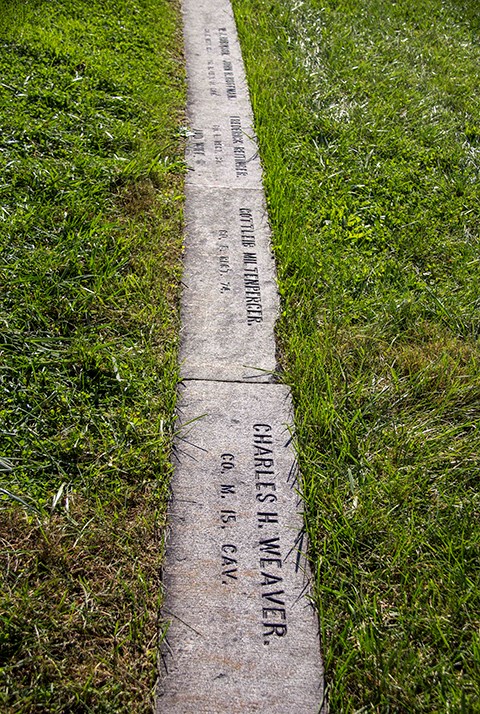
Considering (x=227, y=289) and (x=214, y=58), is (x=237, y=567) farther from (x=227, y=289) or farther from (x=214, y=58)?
(x=214, y=58)

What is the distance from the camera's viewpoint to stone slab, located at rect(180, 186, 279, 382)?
3.11 meters

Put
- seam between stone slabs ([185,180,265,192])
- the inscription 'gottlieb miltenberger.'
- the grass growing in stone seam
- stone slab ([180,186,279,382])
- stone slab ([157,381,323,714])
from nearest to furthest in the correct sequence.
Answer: stone slab ([157,381,323,714])
the grass growing in stone seam
stone slab ([180,186,279,382])
the inscription 'gottlieb miltenberger.'
seam between stone slabs ([185,180,265,192])

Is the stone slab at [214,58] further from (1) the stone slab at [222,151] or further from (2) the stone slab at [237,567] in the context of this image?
(2) the stone slab at [237,567]

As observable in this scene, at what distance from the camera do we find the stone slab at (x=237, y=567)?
6.96ft

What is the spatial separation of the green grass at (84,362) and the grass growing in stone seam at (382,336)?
55cm

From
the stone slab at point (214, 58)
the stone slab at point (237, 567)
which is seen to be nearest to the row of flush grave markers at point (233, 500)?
the stone slab at point (237, 567)

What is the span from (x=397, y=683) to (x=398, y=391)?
1196 mm

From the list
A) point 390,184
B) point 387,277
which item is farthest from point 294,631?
point 390,184

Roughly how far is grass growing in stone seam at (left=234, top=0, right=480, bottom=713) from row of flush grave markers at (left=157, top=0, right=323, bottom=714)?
9 cm

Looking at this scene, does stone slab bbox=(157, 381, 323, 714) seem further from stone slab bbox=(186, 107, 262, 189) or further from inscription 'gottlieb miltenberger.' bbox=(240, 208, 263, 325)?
stone slab bbox=(186, 107, 262, 189)

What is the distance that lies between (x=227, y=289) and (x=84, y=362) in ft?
2.63

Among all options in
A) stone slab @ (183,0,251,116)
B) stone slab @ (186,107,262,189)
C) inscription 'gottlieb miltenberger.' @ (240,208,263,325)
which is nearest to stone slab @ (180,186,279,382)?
inscription 'gottlieb miltenberger.' @ (240,208,263,325)

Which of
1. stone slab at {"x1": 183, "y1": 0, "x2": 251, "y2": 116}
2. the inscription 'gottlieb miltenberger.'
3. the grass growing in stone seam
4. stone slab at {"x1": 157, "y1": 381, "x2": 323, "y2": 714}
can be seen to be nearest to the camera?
stone slab at {"x1": 157, "y1": 381, "x2": 323, "y2": 714}

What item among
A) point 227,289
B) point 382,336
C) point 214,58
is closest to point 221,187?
point 227,289
